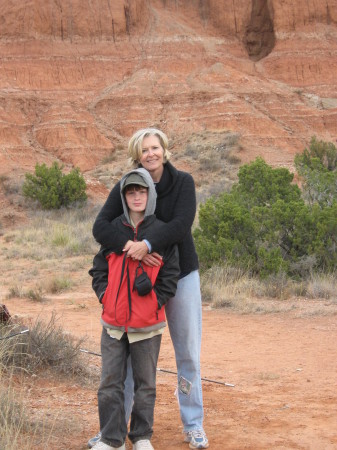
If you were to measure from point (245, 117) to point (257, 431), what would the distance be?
32.7m

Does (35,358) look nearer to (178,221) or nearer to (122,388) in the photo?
(122,388)

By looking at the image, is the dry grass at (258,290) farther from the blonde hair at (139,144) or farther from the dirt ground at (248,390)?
the blonde hair at (139,144)

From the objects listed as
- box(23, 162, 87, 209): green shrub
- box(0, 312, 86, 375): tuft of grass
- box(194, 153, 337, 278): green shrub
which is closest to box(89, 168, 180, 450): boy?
box(0, 312, 86, 375): tuft of grass

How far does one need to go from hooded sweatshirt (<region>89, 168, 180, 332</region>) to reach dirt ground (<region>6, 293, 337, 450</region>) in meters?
0.75

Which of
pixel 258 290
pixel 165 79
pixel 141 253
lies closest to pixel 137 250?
pixel 141 253

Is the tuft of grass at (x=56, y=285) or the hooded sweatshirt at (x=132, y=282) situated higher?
the hooded sweatshirt at (x=132, y=282)

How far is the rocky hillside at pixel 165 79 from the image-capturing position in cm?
3472

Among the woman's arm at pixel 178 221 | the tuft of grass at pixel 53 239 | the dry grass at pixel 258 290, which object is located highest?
the woman's arm at pixel 178 221

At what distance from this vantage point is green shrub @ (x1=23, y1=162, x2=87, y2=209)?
24391 millimetres

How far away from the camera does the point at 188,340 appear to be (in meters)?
4.18

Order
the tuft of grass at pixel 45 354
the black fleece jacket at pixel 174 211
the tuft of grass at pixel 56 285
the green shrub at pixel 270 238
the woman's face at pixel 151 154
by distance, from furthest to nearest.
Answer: the tuft of grass at pixel 56 285 < the green shrub at pixel 270 238 < the tuft of grass at pixel 45 354 < the woman's face at pixel 151 154 < the black fleece jacket at pixel 174 211

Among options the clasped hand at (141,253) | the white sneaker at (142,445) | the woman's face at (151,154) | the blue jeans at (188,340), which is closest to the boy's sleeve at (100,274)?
the clasped hand at (141,253)

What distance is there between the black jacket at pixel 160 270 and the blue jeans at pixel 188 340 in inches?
7.5

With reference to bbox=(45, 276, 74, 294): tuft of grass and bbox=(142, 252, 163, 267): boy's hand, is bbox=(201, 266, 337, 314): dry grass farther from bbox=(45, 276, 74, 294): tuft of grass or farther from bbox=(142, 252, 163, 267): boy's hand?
bbox=(142, 252, 163, 267): boy's hand
